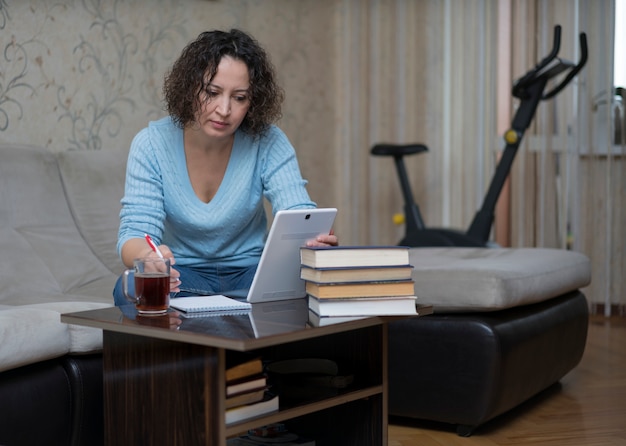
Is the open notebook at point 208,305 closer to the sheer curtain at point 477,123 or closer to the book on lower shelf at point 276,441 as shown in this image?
the book on lower shelf at point 276,441

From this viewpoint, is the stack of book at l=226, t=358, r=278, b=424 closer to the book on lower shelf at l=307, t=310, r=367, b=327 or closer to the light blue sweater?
the book on lower shelf at l=307, t=310, r=367, b=327

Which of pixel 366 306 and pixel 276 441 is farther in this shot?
pixel 276 441

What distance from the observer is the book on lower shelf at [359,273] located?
144 cm

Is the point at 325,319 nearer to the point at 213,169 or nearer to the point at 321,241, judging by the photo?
the point at 321,241

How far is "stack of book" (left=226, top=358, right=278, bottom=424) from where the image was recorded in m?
1.29

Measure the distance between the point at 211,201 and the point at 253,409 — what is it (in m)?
0.68

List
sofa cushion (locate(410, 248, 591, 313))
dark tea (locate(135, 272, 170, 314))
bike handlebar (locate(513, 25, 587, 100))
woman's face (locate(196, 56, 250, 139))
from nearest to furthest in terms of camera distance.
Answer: dark tea (locate(135, 272, 170, 314)) → woman's face (locate(196, 56, 250, 139)) → sofa cushion (locate(410, 248, 591, 313)) → bike handlebar (locate(513, 25, 587, 100))

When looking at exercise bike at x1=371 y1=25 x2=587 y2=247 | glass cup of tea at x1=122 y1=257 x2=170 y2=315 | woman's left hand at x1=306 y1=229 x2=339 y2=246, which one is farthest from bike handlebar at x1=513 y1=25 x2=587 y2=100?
glass cup of tea at x1=122 y1=257 x2=170 y2=315

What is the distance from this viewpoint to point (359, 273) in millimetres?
1449

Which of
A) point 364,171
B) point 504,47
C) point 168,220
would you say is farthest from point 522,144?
point 168,220

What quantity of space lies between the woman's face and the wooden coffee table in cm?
44

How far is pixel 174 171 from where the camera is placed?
187 centimetres

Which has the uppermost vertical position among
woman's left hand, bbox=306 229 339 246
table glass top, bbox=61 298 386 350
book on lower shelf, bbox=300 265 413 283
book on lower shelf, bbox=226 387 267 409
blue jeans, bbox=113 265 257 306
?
woman's left hand, bbox=306 229 339 246

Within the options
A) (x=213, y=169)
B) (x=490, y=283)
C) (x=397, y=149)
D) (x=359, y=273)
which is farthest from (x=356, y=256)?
(x=397, y=149)
